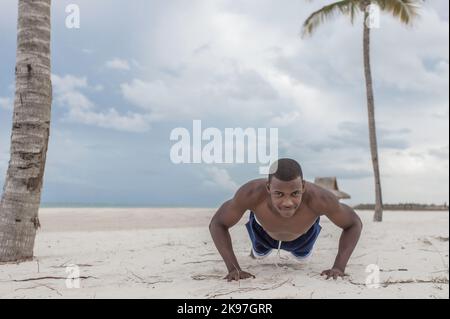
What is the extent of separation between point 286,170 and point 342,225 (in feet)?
3.52

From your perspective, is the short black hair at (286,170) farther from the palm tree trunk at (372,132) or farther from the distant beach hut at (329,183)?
the distant beach hut at (329,183)

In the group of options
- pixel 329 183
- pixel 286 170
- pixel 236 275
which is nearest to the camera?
pixel 286 170

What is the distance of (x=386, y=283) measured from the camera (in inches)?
170

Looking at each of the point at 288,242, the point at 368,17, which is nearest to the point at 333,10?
the point at 368,17

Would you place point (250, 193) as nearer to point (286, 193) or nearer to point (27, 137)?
point (286, 193)

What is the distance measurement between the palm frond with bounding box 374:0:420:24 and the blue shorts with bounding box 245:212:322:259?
13462 millimetres

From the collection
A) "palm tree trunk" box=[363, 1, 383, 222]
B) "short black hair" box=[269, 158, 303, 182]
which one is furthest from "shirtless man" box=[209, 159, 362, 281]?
"palm tree trunk" box=[363, 1, 383, 222]

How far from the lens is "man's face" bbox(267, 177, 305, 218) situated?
12.6 ft

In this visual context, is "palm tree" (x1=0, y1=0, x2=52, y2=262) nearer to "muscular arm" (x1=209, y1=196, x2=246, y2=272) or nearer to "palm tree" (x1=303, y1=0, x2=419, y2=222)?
"muscular arm" (x1=209, y1=196, x2=246, y2=272)

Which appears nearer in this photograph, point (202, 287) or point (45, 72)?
point (202, 287)

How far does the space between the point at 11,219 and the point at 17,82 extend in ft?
5.79

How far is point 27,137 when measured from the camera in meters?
5.82
